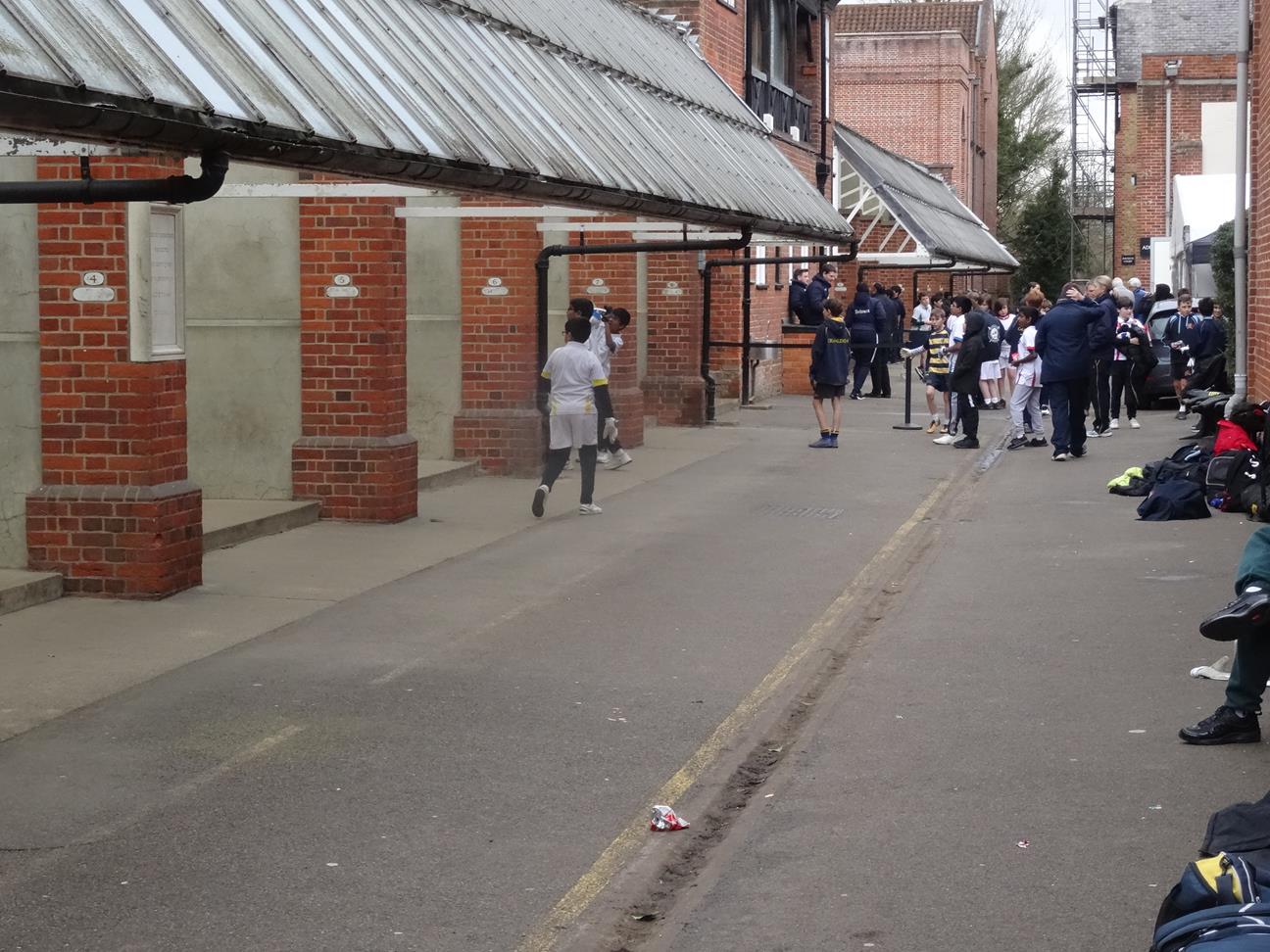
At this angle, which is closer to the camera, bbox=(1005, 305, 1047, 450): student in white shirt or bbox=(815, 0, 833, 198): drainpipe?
bbox=(1005, 305, 1047, 450): student in white shirt

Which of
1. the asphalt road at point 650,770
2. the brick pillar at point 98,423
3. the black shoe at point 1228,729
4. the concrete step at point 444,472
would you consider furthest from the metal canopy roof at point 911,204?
the black shoe at point 1228,729

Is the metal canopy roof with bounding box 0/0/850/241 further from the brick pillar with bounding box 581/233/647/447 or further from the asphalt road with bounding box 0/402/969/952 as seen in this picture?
the brick pillar with bounding box 581/233/647/447

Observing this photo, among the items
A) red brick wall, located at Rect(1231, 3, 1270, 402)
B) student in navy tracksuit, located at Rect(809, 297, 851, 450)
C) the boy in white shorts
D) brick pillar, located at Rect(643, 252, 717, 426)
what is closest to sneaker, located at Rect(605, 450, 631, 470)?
student in navy tracksuit, located at Rect(809, 297, 851, 450)

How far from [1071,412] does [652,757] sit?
13.5 metres

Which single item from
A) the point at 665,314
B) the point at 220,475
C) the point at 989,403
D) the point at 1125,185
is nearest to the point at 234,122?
the point at 220,475

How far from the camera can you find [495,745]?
7383 millimetres

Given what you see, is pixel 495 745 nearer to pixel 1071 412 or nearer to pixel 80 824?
pixel 80 824

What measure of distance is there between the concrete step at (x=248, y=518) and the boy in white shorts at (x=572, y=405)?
2.00 meters

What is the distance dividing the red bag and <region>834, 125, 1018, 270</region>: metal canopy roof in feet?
59.4

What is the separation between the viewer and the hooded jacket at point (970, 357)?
819 inches

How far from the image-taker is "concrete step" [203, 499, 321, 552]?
41.4 ft

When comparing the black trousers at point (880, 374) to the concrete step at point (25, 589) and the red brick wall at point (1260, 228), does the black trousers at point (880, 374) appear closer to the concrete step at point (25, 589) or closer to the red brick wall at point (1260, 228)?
the red brick wall at point (1260, 228)

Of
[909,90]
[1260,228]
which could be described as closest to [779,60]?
[1260,228]

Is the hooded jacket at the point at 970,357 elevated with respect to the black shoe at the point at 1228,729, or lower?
elevated
